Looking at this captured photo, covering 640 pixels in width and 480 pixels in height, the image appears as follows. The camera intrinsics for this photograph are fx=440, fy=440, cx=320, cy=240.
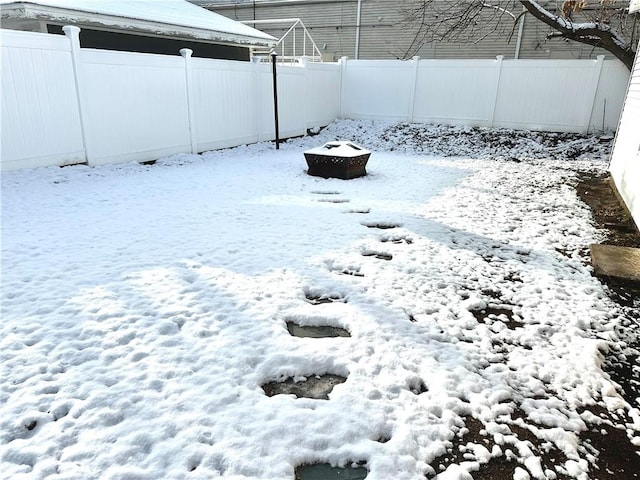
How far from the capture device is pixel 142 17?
9648 mm

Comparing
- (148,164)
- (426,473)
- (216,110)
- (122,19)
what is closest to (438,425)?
(426,473)

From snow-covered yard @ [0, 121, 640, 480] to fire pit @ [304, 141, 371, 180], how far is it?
5.99 feet

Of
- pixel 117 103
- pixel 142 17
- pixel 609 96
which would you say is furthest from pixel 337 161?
pixel 609 96

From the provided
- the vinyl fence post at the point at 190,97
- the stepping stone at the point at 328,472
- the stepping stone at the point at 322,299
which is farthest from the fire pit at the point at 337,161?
the stepping stone at the point at 328,472

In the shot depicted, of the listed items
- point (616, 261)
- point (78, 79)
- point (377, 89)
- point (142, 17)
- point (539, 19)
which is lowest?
point (616, 261)

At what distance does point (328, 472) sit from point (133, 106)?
716 cm

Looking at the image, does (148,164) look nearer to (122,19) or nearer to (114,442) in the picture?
(122,19)

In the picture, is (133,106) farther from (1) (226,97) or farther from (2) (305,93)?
(2) (305,93)

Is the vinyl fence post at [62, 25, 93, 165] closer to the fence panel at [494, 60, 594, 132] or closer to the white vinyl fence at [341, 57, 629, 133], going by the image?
A: the white vinyl fence at [341, 57, 629, 133]

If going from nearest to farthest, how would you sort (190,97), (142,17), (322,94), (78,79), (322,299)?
1. (322,299)
2. (78,79)
3. (190,97)
4. (142,17)
5. (322,94)

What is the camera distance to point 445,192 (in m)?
6.75

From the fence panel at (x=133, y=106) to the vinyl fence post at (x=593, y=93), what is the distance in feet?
31.8

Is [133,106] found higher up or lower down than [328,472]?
higher up

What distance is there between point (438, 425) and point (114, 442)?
1.41m
